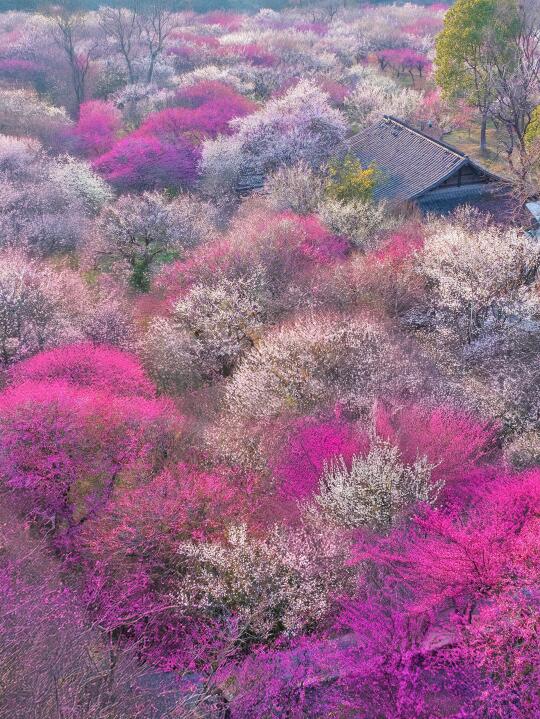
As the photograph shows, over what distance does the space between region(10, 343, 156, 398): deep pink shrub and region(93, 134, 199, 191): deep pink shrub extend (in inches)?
813

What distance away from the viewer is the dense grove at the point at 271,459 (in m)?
11.6

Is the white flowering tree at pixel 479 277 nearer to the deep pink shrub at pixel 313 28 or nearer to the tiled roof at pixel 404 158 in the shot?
the tiled roof at pixel 404 158

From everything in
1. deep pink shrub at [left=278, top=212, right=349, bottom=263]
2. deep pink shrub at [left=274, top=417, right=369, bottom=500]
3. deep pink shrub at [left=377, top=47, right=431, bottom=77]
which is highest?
deep pink shrub at [left=377, top=47, right=431, bottom=77]

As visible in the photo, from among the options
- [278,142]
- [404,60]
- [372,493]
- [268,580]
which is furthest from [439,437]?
[404,60]

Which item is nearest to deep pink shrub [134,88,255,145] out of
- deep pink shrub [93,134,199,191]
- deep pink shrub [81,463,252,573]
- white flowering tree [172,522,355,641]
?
deep pink shrub [93,134,199,191]

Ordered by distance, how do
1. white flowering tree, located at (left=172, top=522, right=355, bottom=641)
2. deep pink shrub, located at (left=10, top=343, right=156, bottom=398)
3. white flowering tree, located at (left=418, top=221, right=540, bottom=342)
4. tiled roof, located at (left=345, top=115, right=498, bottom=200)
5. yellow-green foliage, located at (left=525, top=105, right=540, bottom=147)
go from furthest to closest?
tiled roof, located at (left=345, top=115, right=498, bottom=200)
yellow-green foliage, located at (left=525, top=105, right=540, bottom=147)
white flowering tree, located at (left=418, top=221, right=540, bottom=342)
deep pink shrub, located at (left=10, top=343, right=156, bottom=398)
white flowering tree, located at (left=172, top=522, right=355, bottom=641)

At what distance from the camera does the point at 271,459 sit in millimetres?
16625

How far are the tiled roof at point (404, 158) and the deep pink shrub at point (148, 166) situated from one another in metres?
11.0

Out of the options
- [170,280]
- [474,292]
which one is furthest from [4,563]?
[474,292]

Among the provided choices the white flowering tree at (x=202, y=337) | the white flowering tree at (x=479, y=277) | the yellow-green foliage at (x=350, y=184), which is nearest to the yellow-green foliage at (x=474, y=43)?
the yellow-green foliage at (x=350, y=184)

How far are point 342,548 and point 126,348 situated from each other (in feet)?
42.1

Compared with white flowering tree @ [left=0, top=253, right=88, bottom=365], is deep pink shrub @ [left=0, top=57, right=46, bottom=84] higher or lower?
higher

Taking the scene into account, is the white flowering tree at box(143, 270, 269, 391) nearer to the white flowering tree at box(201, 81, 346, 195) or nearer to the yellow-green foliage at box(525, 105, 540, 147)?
the yellow-green foliage at box(525, 105, 540, 147)

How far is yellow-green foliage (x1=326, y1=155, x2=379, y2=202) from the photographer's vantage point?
1132 inches
